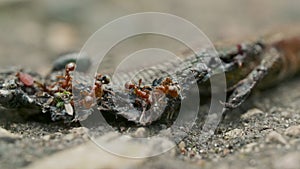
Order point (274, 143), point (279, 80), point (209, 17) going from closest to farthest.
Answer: point (274, 143)
point (279, 80)
point (209, 17)

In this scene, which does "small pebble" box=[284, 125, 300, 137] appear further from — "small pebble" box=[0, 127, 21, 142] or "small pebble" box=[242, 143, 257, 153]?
"small pebble" box=[0, 127, 21, 142]

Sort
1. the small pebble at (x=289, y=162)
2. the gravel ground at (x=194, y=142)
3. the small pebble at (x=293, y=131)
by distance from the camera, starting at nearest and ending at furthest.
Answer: the small pebble at (x=289, y=162) < the gravel ground at (x=194, y=142) < the small pebble at (x=293, y=131)

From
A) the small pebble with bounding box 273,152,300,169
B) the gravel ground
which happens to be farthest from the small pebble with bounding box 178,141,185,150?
the small pebble with bounding box 273,152,300,169

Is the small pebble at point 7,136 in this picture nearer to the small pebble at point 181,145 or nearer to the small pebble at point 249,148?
the small pebble at point 181,145

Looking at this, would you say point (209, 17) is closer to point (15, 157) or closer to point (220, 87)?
point (220, 87)

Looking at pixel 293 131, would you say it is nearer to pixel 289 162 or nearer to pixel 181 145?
pixel 289 162

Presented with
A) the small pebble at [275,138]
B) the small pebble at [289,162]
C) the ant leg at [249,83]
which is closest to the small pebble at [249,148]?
the small pebble at [275,138]

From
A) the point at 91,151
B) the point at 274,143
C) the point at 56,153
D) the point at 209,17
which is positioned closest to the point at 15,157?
the point at 56,153
